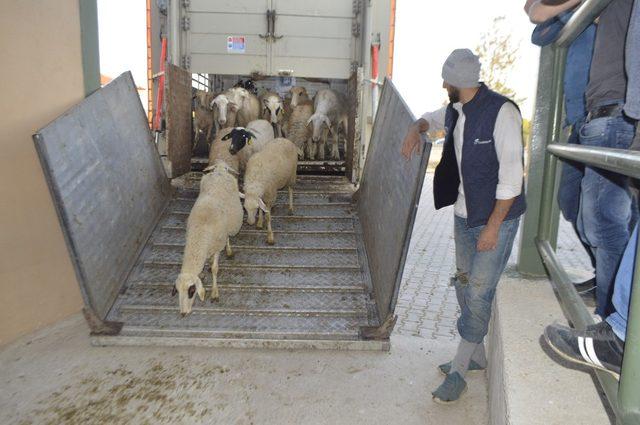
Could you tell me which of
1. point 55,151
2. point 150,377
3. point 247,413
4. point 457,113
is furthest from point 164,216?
point 457,113

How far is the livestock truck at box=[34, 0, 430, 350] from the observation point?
12.3 ft

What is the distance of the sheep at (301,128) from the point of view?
7.47 meters

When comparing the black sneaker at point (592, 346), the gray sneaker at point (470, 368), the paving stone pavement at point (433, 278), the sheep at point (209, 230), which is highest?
the black sneaker at point (592, 346)

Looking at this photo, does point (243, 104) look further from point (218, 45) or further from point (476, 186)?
point (476, 186)

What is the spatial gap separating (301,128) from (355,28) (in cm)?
168

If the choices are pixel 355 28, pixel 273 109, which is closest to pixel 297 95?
pixel 273 109

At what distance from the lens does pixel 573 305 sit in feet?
6.66

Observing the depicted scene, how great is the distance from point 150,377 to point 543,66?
11.2ft

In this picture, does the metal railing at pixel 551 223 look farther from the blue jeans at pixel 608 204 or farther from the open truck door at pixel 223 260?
the open truck door at pixel 223 260

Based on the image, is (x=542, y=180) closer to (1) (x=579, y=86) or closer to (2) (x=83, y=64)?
(1) (x=579, y=86)

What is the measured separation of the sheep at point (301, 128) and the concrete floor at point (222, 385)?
168 inches

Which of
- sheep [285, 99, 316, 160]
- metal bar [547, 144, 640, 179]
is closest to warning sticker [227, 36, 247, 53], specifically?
sheep [285, 99, 316, 160]

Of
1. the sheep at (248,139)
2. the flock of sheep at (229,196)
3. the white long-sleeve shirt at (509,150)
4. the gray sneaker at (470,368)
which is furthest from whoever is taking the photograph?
the sheep at (248,139)

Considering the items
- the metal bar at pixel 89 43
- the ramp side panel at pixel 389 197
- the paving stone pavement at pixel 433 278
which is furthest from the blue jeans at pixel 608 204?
the metal bar at pixel 89 43
